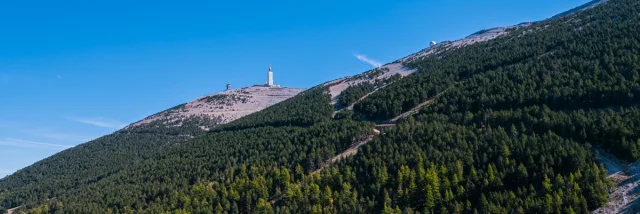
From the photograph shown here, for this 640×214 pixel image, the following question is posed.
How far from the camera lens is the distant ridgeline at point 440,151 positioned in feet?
190

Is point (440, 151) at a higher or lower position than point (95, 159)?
lower

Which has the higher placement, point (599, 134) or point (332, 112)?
point (332, 112)

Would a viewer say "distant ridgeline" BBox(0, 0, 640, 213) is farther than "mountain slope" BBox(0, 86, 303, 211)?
No

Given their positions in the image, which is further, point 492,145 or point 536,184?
point 492,145

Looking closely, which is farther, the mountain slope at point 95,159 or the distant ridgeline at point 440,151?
the mountain slope at point 95,159

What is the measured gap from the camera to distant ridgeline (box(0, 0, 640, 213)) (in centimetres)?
5806

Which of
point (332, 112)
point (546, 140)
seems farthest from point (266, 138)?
point (546, 140)

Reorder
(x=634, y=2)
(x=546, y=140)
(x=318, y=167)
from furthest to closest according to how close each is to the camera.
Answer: (x=634, y=2)
(x=318, y=167)
(x=546, y=140)

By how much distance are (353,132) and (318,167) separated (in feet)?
44.3

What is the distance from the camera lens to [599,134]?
65.6 metres

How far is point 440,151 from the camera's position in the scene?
72.5 meters

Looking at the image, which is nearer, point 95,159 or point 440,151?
point 440,151

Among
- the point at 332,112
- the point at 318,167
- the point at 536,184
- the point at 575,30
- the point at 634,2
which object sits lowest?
the point at 536,184

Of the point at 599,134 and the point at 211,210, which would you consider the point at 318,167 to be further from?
the point at 599,134
